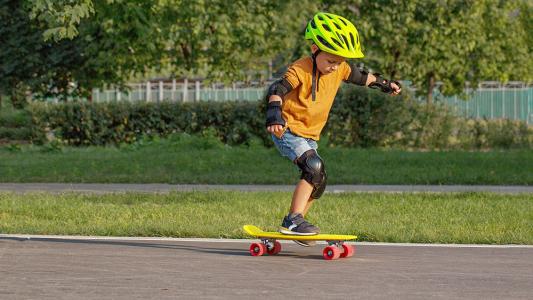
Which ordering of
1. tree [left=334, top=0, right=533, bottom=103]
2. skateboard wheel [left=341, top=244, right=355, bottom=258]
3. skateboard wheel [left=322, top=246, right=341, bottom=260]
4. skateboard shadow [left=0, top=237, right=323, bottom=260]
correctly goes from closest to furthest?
skateboard wheel [left=322, top=246, right=341, bottom=260] < skateboard wheel [left=341, top=244, right=355, bottom=258] < skateboard shadow [left=0, top=237, right=323, bottom=260] < tree [left=334, top=0, right=533, bottom=103]

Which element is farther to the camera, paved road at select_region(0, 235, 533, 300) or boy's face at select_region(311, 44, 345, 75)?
boy's face at select_region(311, 44, 345, 75)

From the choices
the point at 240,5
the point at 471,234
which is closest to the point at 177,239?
the point at 471,234

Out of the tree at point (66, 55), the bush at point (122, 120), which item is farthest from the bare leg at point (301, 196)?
the tree at point (66, 55)

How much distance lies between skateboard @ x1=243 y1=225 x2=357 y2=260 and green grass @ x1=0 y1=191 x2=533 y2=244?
1325mm

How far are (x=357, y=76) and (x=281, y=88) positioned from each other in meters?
0.96

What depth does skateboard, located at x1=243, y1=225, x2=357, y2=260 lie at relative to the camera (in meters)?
9.31

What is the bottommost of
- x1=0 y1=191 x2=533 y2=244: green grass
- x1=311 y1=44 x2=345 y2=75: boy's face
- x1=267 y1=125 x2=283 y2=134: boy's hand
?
x1=0 y1=191 x2=533 y2=244: green grass

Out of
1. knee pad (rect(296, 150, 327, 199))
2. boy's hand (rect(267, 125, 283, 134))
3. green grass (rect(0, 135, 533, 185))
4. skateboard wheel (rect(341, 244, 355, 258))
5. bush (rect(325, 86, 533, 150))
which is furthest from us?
bush (rect(325, 86, 533, 150))

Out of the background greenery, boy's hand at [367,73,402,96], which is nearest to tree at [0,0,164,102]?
the background greenery

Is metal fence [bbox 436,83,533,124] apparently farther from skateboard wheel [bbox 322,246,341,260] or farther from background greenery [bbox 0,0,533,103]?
skateboard wheel [bbox 322,246,341,260]

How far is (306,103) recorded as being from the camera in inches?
376

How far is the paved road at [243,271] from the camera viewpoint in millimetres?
7758

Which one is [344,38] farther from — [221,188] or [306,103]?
[221,188]

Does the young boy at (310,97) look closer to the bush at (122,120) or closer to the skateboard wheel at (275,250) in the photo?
the skateboard wheel at (275,250)
